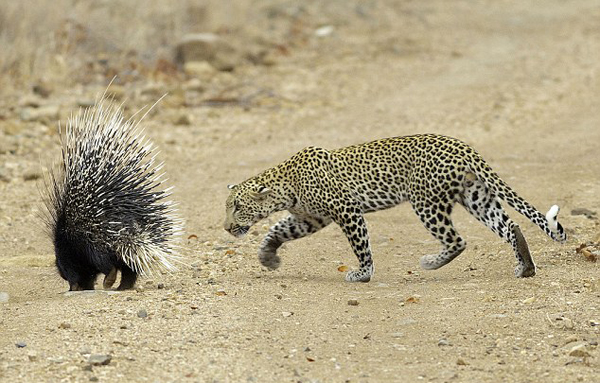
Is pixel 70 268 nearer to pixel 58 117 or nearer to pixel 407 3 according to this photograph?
pixel 58 117

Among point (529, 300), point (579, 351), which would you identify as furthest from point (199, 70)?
point (579, 351)

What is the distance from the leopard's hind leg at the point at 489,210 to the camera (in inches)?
272

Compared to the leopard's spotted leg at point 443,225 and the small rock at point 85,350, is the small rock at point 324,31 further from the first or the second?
the small rock at point 85,350

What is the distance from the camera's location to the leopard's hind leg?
6902 millimetres

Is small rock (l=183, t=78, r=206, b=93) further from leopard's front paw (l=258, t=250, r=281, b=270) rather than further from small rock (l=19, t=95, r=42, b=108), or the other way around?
leopard's front paw (l=258, t=250, r=281, b=270)

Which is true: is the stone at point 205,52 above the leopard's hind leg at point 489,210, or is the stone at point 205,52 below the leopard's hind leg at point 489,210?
above

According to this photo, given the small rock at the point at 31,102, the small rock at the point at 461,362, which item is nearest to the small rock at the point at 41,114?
the small rock at the point at 31,102

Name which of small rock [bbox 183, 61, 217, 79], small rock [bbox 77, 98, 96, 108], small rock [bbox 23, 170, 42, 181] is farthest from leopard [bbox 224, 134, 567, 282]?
small rock [bbox 183, 61, 217, 79]

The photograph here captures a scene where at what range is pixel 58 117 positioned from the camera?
13094 millimetres

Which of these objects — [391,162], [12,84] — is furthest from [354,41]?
[391,162]

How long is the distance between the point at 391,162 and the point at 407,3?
17667 mm

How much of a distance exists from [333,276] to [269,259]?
1.62 ft

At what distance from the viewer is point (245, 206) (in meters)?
7.31

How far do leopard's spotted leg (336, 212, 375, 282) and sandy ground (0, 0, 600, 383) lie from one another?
0.09 metres
